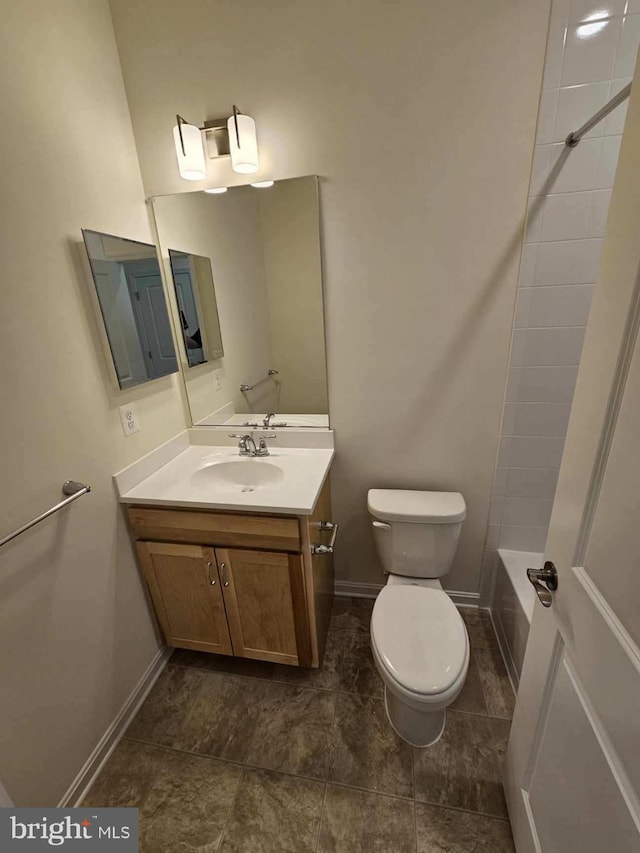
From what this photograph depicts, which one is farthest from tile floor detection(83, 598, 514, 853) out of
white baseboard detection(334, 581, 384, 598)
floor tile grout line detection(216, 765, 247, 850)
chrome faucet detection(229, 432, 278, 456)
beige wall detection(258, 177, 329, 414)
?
beige wall detection(258, 177, 329, 414)

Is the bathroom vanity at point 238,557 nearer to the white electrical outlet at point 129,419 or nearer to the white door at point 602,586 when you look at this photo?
the white electrical outlet at point 129,419

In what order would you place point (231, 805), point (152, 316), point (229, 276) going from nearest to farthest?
1. point (231, 805)
2. point (152, 316)
3. point (229, 276)

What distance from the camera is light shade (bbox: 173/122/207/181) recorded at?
52.1 inches

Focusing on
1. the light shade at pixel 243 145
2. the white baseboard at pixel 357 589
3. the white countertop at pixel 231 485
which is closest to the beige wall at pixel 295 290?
the light shade at pixel 243 145

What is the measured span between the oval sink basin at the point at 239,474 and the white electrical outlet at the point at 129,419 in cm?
32

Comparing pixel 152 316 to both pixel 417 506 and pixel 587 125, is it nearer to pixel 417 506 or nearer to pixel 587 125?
pixel 417 506

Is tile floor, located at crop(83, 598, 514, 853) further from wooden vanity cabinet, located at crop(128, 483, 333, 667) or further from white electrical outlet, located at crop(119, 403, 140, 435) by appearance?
white electrical outlet, located at crop(119, 403, 140, 435)

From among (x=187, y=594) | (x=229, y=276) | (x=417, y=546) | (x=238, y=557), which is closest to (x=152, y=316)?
(x=229, y=276)

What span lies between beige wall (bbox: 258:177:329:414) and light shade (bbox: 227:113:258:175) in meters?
0.11

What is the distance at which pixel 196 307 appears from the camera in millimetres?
1645

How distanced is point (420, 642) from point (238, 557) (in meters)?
0.70

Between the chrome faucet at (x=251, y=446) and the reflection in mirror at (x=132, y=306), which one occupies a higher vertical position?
the reflection in mirror at (x=132, y=306)

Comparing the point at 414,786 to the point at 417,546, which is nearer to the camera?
the point at 414,786

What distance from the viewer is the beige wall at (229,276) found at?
1.50 metres
